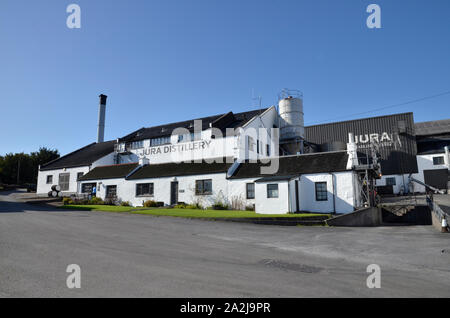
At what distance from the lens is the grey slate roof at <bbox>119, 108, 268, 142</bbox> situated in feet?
118

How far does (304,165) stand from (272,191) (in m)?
5.30

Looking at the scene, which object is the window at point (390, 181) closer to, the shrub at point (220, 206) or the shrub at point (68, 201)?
the shrub at point (220, 206)

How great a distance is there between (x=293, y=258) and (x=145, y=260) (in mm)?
4153

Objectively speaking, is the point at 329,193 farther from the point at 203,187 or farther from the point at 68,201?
the point at 68,201

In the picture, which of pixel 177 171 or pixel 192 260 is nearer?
pixel 192 260

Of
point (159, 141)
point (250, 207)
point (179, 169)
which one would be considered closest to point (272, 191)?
point (250, 207)

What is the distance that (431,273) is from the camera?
6.73 meters

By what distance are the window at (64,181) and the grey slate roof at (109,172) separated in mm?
6249

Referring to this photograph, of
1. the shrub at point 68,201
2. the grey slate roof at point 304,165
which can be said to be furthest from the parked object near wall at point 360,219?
the shrub at point 68,201

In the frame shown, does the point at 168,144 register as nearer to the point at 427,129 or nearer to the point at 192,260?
the point at 192,260

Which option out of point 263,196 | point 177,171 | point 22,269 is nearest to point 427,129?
point 263,196

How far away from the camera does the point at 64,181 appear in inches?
1587

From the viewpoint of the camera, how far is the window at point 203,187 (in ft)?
87.8

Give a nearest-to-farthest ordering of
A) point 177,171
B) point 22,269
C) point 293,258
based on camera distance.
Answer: point 22,269 < point 293,258 < point 177,171
